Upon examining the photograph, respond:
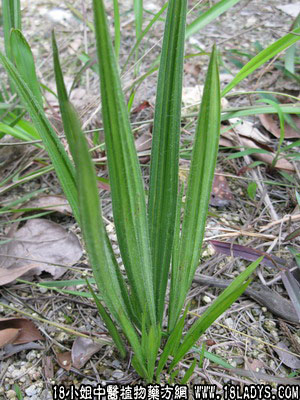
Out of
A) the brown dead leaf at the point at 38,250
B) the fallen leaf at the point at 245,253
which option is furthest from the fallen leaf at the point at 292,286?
the brown dead leaf at the point at 38,250

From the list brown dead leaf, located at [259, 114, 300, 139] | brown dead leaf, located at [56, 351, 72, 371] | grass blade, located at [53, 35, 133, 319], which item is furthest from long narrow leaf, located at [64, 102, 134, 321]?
brown dead leaf, located at [259, 114, 300, 139]

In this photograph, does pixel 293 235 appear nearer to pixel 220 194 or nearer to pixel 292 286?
pixel 292 286

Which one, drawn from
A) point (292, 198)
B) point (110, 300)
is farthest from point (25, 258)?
point (292, 198)

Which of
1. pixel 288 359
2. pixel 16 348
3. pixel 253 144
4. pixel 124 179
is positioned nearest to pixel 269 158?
pixel 253 144

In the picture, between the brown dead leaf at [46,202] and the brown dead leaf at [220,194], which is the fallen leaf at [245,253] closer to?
the brown dead leaf at [220,194]

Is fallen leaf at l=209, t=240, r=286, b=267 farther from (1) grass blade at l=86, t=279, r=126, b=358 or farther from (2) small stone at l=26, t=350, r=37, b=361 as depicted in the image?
(2) small stone at l=26, t=350, r=37, b=361

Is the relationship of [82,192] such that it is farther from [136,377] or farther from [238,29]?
[238,29]
